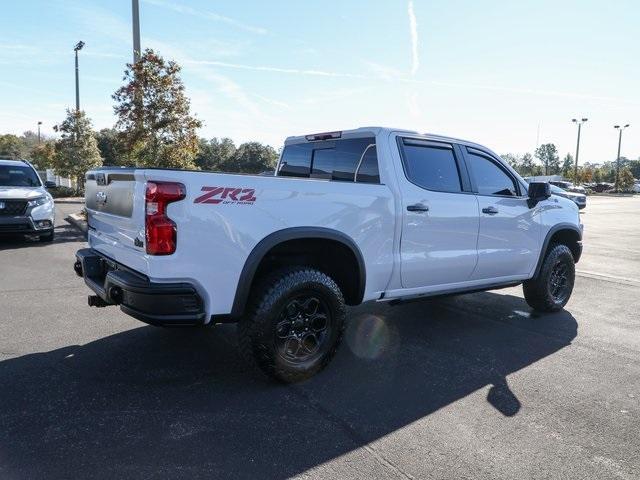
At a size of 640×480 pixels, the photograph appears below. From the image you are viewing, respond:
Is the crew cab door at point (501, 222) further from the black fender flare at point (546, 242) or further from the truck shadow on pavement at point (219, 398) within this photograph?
the truck shadow on pavement at point (219, 398)

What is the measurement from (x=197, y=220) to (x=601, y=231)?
16.6m

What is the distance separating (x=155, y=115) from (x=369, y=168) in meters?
10.5

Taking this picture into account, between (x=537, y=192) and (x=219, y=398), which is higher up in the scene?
(x=537, y=192)

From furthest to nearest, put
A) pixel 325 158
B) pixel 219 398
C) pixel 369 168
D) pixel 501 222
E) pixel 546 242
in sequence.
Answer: pixel 546 242 → pixel 501 222 → pixel 325 158 → pixel 369 168 → pixel 219 398

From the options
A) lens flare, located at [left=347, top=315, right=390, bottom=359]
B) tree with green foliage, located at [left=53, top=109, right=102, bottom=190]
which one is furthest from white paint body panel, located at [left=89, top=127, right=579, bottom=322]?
tree with green foliage, located at [left=53, top=109, right=102, bottom=190]

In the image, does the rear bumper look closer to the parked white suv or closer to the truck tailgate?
the truck tailgate

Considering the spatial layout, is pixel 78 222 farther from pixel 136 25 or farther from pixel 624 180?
pixel 624 180

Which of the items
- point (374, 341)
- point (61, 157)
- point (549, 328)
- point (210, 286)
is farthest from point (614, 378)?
point (61, 157)

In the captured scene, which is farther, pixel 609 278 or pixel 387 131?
pixel 609 278

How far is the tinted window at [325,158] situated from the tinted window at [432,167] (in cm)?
41

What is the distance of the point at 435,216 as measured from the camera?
449 cm

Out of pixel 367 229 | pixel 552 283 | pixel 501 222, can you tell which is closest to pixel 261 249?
pixel 367 229

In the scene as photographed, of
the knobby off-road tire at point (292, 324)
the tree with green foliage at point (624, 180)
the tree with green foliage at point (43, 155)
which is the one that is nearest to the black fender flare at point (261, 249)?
the knobby off-road tire at point (292, 324)

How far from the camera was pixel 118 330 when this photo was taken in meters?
4.94
